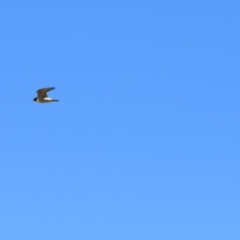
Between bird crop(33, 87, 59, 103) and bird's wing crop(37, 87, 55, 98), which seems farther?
bird crop(33, 87, 59, 103)

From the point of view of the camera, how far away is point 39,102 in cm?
3212

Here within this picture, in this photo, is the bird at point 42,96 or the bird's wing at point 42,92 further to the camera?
the bird at point 42,96

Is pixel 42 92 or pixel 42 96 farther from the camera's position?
pixel 42 96
